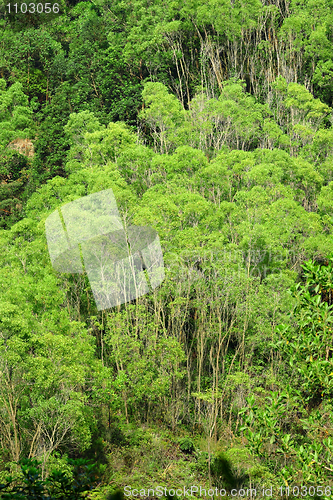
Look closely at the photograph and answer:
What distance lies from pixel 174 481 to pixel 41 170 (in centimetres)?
1908

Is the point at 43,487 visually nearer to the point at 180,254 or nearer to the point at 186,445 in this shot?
the point at 180,254

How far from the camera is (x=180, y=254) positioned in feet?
59.5

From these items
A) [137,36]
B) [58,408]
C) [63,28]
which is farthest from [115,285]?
[63,28]

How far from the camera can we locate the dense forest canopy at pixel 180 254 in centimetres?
1408

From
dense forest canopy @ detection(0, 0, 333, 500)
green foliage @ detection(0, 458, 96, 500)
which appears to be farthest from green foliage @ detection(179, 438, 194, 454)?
green foliage @ detection(0, 458, 96, 500)

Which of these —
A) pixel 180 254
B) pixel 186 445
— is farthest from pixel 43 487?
pixel 186 445

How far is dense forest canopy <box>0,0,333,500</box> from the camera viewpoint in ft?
46.2

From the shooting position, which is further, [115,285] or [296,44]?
[296,44]

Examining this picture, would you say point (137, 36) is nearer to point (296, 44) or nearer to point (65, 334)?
point (296, 44)

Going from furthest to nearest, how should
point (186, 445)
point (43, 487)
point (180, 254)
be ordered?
point (186, 445) < point (180, 254) < point (43, 487)

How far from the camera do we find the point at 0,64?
34.4 meters

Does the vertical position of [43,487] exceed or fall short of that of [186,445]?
it exceeds it

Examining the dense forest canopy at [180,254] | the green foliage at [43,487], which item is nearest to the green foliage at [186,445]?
the dense forest canopy at [180,254]

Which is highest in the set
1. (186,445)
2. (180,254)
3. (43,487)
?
(43,487)
